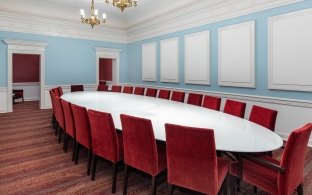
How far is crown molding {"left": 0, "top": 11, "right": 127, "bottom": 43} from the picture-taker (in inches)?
275

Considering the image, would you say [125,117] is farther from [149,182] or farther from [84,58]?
[84,58]

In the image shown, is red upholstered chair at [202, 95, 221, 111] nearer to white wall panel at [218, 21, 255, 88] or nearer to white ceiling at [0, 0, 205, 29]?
white wall panel at [218, 21, 255, 88]

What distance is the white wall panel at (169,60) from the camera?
6727 mm

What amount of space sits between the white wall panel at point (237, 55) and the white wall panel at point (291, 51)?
0.41 meters

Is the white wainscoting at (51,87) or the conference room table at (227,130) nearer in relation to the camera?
the conference room table at (227,130)

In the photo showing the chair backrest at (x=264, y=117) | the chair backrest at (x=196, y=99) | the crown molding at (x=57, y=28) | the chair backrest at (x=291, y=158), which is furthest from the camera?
the crown molding at (x=57, y=28)

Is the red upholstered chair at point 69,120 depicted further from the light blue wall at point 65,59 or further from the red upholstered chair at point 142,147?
the light blue wall at point 65,59

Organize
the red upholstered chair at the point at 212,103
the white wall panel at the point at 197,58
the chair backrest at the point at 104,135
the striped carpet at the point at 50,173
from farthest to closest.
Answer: the white wall panel at the point at 197,58 → the red upholstered chair at the point at 212,103 → the striped carpet at the point at 50,173 → the chair backrest at the point at 104,135

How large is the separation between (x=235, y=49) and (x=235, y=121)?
2.82 m

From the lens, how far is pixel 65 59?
8.03 meters

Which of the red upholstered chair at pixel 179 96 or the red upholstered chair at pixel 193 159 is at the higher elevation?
the red upholstered chair at pixel 179 96

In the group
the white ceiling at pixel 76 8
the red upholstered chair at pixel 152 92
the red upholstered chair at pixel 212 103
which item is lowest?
the red upholstered chair at pixel 212 103

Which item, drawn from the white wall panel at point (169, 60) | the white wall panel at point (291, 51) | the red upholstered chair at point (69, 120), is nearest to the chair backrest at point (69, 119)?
the red upholstered chair at point (69, 120)

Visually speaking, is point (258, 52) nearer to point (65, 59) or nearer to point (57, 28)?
point (65, 59)
